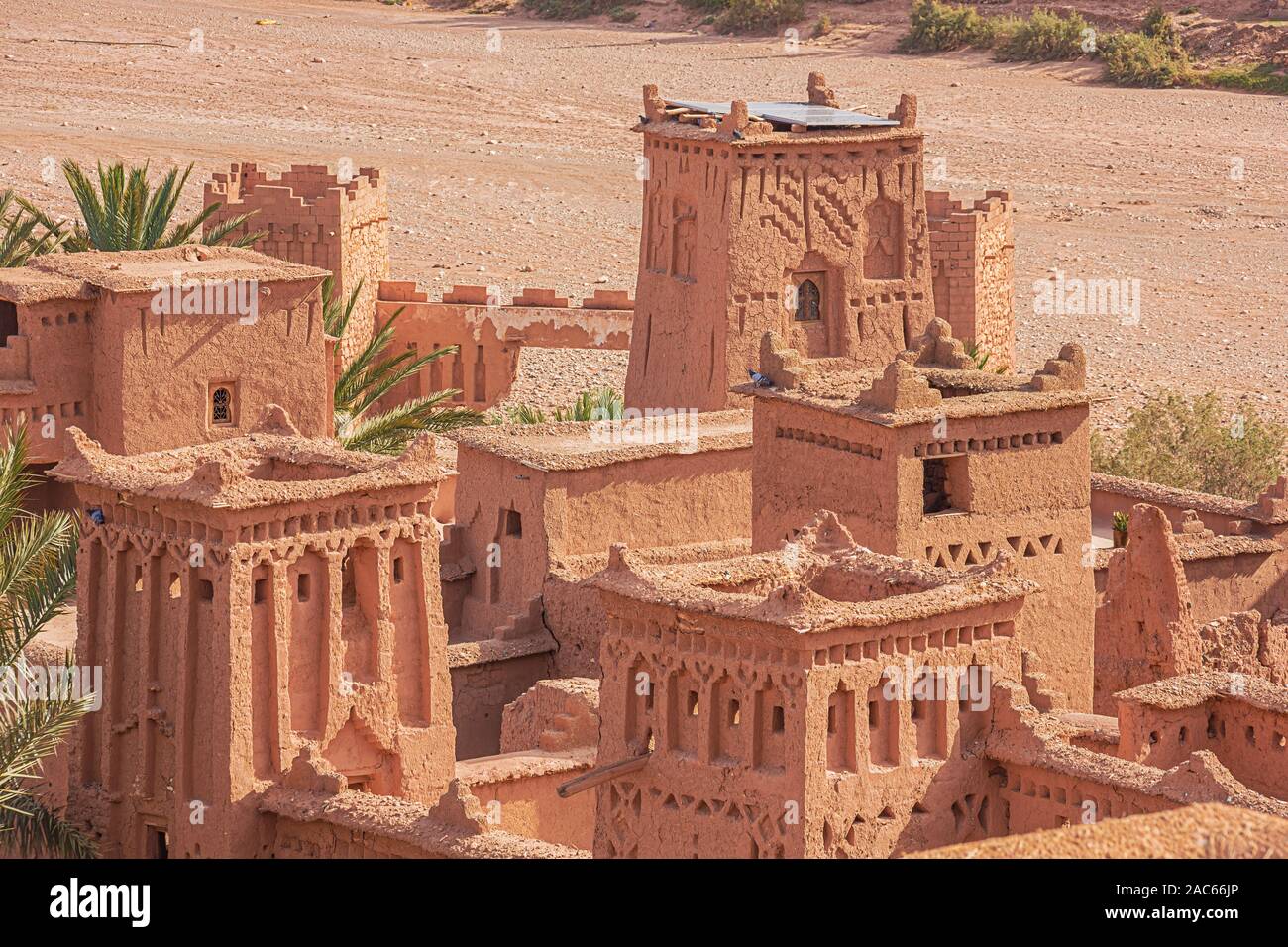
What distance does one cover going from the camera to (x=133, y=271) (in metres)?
38.0

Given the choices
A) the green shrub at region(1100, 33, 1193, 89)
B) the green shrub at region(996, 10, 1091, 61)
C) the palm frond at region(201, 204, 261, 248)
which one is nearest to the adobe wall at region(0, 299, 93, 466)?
the palm frond at region(201, 204, 261, 248)

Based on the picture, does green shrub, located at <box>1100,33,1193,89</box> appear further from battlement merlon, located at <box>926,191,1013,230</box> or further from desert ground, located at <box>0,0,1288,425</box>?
battlement merlon, located at <box>926,191,1013,230</box>

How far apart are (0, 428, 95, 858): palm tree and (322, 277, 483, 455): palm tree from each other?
354 inches

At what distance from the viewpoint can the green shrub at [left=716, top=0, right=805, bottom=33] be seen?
8656 centimetres

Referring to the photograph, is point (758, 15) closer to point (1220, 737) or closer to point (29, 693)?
point (1220, 737)

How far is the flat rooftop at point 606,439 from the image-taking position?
119ft

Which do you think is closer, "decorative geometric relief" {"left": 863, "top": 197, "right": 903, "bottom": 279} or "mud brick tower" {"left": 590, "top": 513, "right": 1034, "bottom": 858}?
"mud brick tower" {"left": 590, "top": 513, "right": 1034, "bottom": 858}

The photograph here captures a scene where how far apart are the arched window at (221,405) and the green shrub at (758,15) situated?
50.3 meters

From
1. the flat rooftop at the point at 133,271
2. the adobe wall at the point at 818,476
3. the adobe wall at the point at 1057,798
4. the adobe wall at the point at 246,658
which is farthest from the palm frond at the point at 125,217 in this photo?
the adobe wall at the point at 1057,798

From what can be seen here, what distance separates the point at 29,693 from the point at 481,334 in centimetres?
2140

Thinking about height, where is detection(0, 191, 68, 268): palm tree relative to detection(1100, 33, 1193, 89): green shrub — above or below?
below

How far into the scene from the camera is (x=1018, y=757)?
89.1 feet

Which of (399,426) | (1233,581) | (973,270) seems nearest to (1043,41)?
(973,270)
